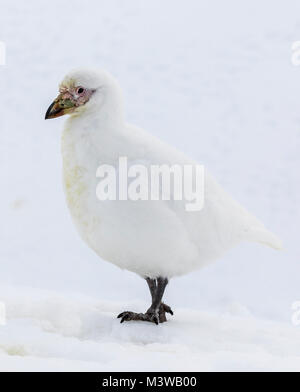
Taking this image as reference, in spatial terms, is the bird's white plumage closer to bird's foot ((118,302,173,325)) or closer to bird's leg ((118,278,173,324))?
bird's leg ((118,278,173,324))

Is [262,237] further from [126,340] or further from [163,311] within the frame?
[126,340]

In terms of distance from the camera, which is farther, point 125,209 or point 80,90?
point 80,90

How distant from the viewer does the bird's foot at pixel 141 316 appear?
3.52 m

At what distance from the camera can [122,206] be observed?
321 centimetres

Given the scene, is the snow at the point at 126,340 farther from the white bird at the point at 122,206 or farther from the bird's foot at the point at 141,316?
the white bird at the point at 122,206

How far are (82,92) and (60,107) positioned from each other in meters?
0.13

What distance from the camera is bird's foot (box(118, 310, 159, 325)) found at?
352 cm

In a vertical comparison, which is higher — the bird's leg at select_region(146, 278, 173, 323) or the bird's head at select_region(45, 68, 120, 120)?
the bird's head at select_region(45, 68, 120, 120)

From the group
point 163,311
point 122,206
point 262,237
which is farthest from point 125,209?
point 262,237

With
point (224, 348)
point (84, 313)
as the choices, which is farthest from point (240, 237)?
point (84, 313)

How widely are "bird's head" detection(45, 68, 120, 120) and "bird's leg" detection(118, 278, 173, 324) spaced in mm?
970

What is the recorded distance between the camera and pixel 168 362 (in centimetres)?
286

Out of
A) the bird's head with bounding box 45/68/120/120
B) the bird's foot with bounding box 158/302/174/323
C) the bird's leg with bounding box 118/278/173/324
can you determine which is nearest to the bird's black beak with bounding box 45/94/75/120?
the bird's head with bounding box 45/68/120/120

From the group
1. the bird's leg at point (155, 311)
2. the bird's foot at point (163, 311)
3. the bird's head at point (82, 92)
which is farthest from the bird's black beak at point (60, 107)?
the bird's foot at point (163, 311)
